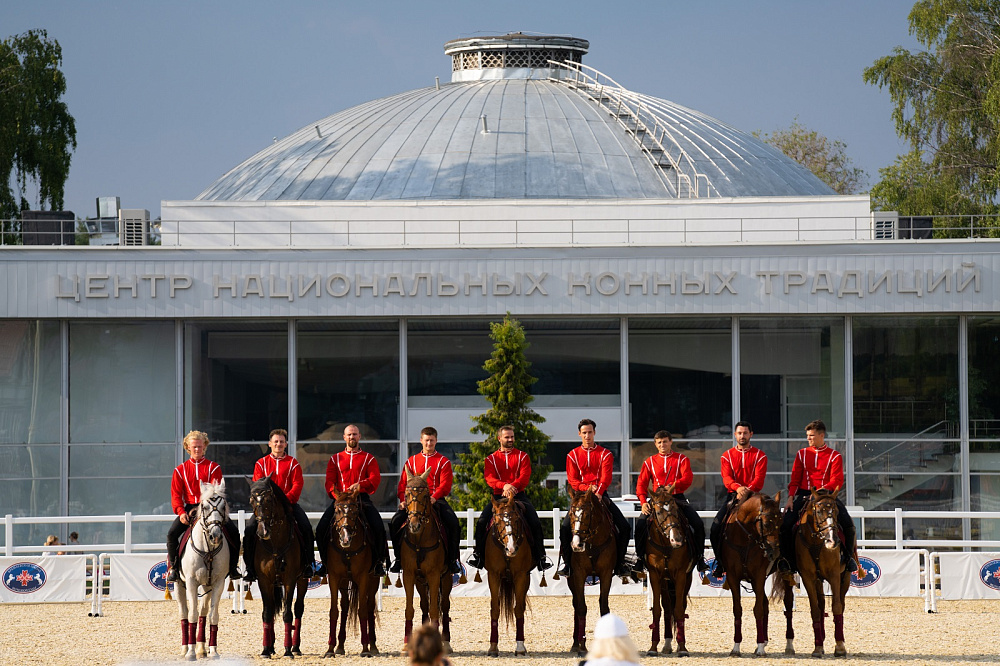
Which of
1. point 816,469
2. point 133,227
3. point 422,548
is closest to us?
point 422,548

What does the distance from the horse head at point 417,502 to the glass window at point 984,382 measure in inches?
759

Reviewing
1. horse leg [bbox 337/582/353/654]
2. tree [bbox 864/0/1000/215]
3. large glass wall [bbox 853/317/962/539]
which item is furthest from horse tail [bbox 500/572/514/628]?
tree [bbox 864/0/1000/215]

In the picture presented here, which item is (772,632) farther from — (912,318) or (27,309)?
(27,309)

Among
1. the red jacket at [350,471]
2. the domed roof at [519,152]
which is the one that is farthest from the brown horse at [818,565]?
the domed roof at [519,152]

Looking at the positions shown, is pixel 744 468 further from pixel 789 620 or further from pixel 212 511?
pixel 212 511

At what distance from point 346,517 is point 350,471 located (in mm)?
1163

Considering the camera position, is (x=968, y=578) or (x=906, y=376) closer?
(x=968, y=578)

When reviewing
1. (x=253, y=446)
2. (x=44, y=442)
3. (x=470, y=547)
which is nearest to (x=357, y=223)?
(x=253, y=446)

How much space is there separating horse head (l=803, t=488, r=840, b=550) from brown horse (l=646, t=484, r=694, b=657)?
149cm

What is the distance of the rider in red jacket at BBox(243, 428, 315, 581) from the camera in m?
15.4

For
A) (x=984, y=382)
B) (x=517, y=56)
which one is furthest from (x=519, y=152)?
(x=984, y=382)

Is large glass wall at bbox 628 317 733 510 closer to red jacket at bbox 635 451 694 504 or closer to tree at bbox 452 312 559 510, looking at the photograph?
tree at bbox 452 312 559 510

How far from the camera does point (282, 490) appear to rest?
15.6 m

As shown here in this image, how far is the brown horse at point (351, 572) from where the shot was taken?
1497 centimetres
